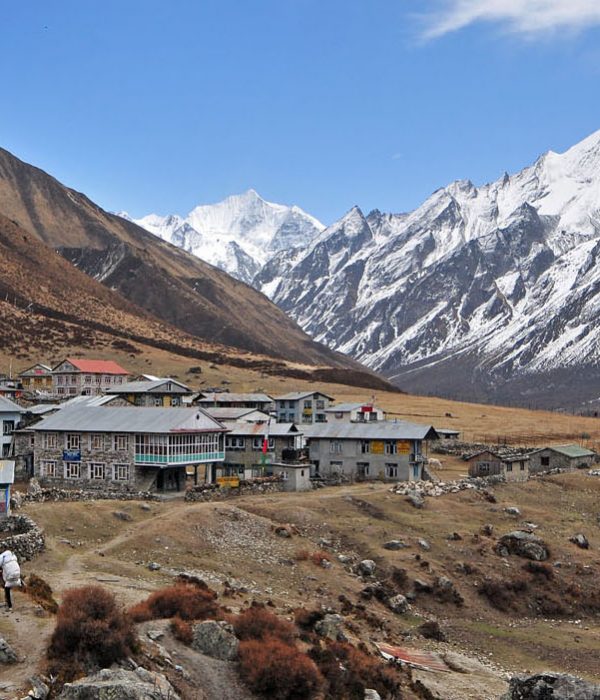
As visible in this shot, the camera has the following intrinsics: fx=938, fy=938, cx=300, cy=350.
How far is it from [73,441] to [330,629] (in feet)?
136

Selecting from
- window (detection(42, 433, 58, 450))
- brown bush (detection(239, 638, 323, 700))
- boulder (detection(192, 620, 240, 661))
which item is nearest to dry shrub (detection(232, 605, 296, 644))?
boulder (detection(192, 620, 240, 661))

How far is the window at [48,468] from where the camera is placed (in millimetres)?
76125

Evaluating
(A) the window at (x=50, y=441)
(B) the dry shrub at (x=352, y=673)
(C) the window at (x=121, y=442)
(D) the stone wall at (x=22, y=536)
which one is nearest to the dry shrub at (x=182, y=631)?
(B) the dry shrub at (x=352, y=673)

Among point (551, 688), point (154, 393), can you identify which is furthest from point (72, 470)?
Result: point (551, 688)

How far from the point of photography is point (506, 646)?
4856 cm

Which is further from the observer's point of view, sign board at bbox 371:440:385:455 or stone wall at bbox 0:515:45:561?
sign board at bbox 371:440:385:455

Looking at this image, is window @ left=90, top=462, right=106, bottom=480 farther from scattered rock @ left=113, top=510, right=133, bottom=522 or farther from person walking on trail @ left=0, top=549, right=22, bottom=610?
person walking on trail @ left=0, top=549, right=22, bottom=610

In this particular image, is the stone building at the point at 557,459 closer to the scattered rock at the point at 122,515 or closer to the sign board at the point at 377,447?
the sign board at the point at 377,447

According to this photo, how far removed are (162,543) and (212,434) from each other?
26.3 m

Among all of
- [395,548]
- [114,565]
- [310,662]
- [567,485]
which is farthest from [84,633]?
[567,485]

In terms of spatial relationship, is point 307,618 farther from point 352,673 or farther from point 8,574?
point 8,574

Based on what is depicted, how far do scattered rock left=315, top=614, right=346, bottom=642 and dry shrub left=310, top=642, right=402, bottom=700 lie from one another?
1536 mm

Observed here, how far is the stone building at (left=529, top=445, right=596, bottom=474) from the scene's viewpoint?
10175cm

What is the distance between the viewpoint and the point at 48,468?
76.5 m
